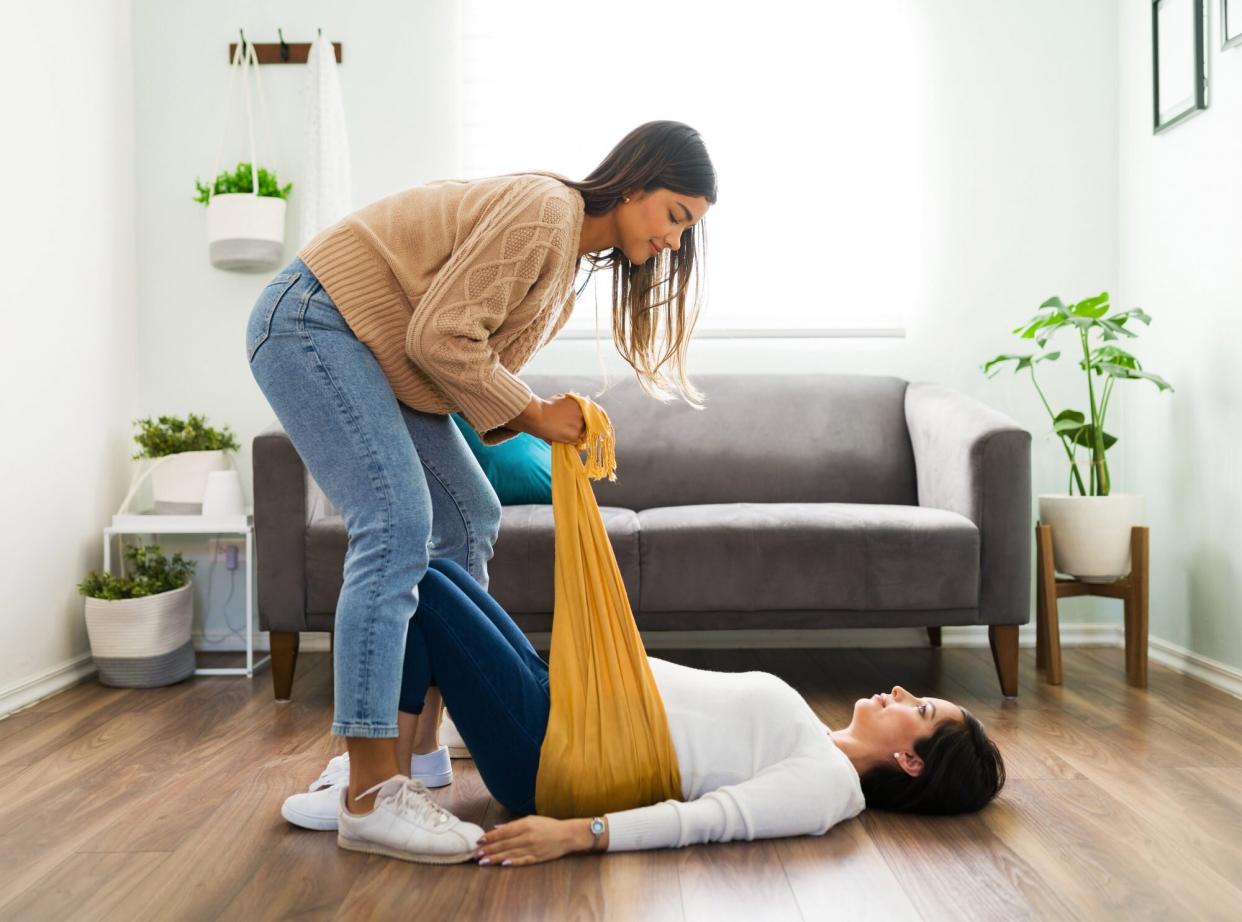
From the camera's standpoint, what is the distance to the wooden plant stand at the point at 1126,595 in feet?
8.11

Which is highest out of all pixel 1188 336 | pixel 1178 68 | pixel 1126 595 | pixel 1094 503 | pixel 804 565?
pixel 1178 68

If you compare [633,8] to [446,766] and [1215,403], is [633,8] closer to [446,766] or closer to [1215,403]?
[1215,403]

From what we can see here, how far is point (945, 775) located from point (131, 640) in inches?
77.8

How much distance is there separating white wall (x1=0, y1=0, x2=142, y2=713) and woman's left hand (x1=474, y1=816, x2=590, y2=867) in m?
1.54

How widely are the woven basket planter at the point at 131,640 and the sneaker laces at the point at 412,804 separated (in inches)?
55.7

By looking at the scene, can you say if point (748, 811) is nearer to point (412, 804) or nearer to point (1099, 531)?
point (412, 804)

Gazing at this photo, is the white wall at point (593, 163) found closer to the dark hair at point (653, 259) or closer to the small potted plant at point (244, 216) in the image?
the small potted plant at point (244, 216)

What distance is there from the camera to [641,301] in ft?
5.38

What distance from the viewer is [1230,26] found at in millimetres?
2482

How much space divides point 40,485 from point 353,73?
151 cm

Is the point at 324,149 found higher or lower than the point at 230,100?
lower

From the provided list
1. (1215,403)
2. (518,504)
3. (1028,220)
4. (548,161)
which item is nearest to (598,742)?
(518,504)

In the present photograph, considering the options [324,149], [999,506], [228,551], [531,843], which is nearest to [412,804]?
[531,843]

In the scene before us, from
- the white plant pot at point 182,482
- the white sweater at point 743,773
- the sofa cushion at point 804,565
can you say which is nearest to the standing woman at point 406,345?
the white sweater at point 743,773
